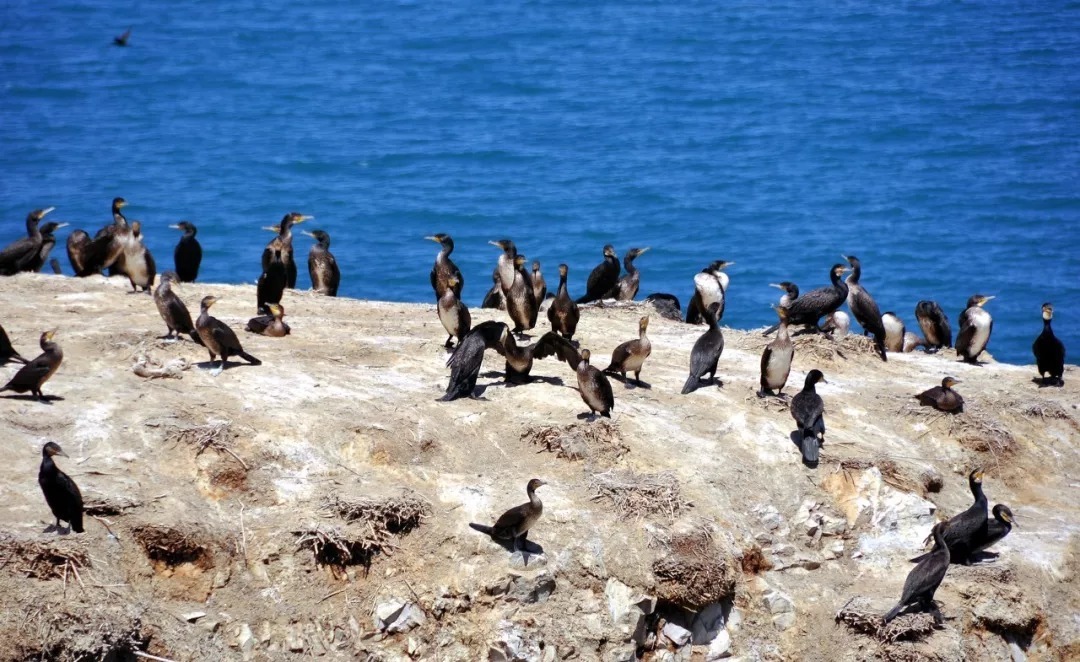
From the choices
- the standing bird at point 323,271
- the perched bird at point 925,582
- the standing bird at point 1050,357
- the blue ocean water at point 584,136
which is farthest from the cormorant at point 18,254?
the blue ocean water at point 584,136

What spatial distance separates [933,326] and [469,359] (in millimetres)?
8087

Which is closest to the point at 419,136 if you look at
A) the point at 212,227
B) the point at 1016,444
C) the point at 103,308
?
the point at 212,227

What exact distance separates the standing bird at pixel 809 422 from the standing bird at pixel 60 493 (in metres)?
6.51

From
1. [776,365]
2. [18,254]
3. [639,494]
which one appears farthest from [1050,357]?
[18,254]

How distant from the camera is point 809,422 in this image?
12398mm

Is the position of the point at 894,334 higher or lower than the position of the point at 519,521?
lower

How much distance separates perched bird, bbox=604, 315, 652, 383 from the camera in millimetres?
13180

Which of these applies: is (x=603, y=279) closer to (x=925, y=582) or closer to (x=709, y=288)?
(x=709, y=288)

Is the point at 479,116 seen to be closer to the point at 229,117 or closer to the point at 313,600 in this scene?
the point at 229,117

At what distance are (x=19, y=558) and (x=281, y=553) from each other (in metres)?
1.94

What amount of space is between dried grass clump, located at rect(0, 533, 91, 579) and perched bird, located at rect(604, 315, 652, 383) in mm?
5767

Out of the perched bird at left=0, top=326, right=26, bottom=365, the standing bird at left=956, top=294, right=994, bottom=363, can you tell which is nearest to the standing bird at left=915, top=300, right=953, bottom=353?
the standing bird at left=956, top=294, right=994, bottom=363

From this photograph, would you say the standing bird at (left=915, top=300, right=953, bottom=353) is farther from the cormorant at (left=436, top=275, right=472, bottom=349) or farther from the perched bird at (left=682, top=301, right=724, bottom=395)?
the cormorant at (left=436, top=275, right=472, bottom=349)

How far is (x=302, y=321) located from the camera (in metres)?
15.1
